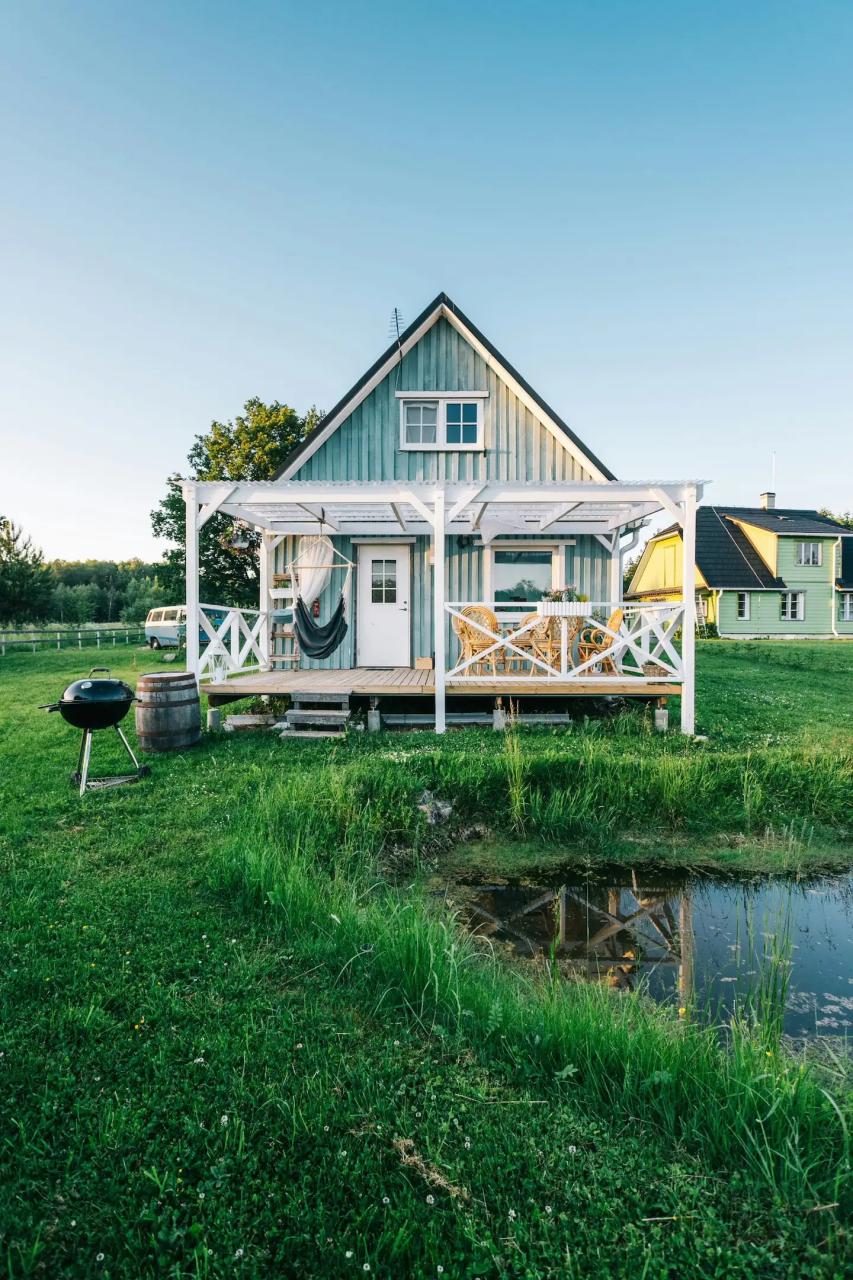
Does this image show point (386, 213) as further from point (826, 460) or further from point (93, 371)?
point (826, 460)

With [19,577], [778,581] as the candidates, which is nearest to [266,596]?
[19,577]

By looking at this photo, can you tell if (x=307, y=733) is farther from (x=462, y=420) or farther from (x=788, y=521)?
(x=788, y=521)

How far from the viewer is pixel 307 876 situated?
12.7 ft

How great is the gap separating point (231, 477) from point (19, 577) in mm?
8478

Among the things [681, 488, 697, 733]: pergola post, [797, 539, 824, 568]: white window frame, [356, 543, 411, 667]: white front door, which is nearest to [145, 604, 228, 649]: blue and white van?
[356, 543, 411, 667]: white front door

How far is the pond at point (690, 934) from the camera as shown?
3078mm

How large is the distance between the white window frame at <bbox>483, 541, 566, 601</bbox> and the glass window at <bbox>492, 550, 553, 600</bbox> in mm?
56

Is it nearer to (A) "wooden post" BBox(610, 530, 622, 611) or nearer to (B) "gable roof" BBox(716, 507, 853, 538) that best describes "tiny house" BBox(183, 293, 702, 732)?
(A) "wooden post" BBox(610, 530, 622, 611)

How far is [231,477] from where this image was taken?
22.2m

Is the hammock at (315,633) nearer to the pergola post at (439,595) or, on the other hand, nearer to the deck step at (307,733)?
the deck step at (307,733)

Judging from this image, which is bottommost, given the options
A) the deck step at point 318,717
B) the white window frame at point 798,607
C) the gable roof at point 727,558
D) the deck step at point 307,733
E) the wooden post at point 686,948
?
the wooden post at point 686,948

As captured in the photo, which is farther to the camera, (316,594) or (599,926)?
(316,594)

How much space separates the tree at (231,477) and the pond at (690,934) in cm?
1900

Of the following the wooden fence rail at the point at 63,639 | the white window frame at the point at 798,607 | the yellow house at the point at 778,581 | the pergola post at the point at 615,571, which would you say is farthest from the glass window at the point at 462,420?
the white window frame at the point at 798,607
